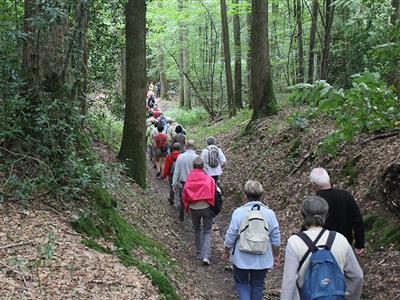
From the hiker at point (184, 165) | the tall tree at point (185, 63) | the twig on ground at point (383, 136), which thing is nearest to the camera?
the twig on ground at point (383, 136)

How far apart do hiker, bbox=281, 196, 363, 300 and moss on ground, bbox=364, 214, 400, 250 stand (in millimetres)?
3038

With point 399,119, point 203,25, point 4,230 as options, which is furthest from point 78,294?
point 203,25

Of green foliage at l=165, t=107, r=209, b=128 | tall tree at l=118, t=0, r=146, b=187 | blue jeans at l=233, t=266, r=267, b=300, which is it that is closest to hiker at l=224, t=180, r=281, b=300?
blue jeans at l=233, t=266, r=267, b=300

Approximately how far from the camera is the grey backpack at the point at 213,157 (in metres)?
11.6

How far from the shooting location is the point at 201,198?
28.2ft

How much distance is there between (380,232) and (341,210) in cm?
208

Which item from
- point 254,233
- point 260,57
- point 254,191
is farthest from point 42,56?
point 260,57

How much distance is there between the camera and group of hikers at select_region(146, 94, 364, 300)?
→ 160 inches

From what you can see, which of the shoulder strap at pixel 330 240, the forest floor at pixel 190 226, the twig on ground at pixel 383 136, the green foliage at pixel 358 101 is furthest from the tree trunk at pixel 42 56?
the twig on ground at pixel 383 136

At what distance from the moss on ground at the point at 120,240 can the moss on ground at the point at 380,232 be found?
10.8 feet

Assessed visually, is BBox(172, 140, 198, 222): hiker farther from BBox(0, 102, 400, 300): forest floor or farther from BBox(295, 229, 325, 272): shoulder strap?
BBox(295, 229, 325, 272): shoulder strap

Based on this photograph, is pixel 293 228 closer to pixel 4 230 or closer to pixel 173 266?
pixel 173 266

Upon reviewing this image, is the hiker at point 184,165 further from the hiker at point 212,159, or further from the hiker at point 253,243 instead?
the hiker at point 253,243

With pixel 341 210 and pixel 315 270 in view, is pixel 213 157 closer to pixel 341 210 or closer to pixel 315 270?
pixel 341 210
